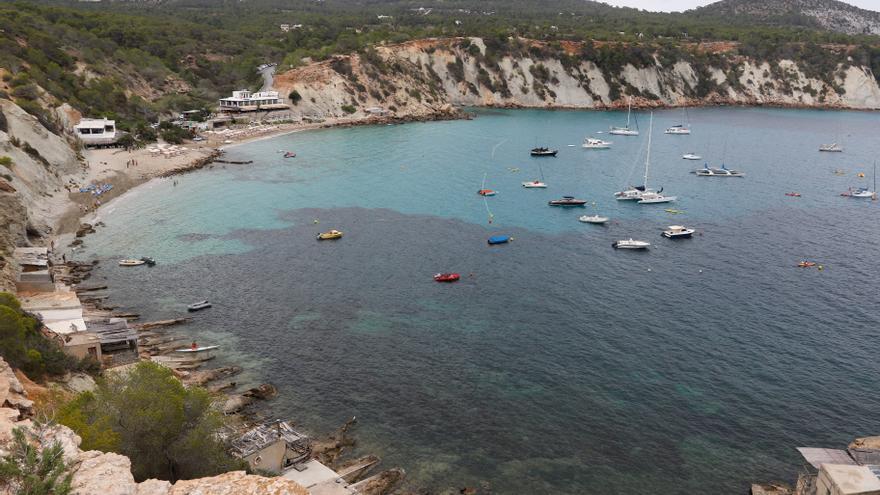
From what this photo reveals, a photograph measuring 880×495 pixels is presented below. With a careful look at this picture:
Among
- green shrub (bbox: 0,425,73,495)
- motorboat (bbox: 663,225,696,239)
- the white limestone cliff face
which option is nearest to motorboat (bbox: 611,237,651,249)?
motorboat (bbox: 663,225,696,239)

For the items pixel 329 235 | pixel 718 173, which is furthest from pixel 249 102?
pixel 718 173

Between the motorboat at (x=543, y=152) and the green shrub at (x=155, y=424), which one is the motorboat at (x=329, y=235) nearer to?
the green shrub at (x=155, y=424)

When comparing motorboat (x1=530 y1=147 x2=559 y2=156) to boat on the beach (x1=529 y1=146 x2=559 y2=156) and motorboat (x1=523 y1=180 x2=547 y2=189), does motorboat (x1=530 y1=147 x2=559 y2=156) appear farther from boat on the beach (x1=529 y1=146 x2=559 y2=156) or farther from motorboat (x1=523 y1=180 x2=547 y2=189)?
motorboat (x1=523 y1=180 x2=547 y2=189)

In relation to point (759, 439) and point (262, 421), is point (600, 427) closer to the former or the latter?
point (759, 439)

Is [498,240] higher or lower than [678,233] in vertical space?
higher

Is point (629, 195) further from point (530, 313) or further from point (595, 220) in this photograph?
point (530, 313)

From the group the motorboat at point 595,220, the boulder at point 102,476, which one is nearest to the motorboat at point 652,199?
the motorboat at point 595,220
